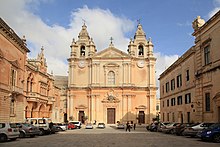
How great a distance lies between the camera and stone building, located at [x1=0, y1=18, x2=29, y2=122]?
26.1 meters

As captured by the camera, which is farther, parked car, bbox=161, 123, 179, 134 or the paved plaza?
parked car, bbox=161, 123, 179, 134

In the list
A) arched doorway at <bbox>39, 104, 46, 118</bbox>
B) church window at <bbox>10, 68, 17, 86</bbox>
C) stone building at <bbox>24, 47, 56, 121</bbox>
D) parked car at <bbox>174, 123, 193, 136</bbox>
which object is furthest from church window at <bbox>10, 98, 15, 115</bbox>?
parked car at <bbox>174, 123, 193, 136</bbox>

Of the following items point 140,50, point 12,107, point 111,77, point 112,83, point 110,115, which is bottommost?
point 110,115

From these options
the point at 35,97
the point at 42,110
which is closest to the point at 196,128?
the point at 35,97

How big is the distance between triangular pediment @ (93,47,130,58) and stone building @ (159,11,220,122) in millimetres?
21320

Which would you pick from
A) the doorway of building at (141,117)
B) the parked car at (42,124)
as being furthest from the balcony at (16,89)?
the doorway of building at (141,117)

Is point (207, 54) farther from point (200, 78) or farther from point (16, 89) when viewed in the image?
point (16, 89)

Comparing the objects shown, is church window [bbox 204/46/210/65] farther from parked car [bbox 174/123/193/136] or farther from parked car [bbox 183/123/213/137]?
parked car [bbox 183/123/213/137]

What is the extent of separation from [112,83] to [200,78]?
3197 centimetres

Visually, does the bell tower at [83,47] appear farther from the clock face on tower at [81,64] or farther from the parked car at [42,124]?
the parked car at [42,124]

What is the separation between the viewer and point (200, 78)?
27.0 m

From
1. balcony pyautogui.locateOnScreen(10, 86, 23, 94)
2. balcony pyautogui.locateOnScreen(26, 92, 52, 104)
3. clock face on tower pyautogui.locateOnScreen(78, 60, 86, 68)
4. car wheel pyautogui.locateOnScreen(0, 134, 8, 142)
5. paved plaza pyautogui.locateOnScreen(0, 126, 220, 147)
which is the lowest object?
paved plaza pyautogui.locateOnScreen(0, 126, 220, 147)

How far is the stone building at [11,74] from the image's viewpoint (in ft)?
85.7

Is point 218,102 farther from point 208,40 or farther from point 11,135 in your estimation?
point 11,135
